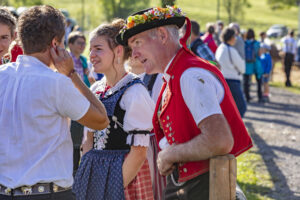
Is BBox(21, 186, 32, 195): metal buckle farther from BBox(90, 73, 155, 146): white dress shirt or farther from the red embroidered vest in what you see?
BBox(90, 73, 155, 146): white dress shirt

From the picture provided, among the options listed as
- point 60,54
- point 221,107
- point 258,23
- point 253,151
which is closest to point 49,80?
point 60,54

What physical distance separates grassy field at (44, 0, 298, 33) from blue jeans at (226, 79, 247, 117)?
67.4 metres

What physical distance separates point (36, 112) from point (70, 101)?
0.18 meters

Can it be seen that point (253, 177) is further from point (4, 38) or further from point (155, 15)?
point (155, 15)

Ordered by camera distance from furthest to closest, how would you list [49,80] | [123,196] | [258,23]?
[258,23] < [123,196] < [49,80]

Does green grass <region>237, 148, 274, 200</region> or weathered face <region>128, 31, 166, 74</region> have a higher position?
weathered face <region>128, 31, 166, 74</region>

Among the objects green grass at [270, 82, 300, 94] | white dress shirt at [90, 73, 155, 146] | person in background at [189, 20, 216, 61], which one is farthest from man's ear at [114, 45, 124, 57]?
green grass at [270, 82, 300, 94]

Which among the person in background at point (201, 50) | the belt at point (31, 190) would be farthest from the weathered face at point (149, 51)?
the person in background at point (201, 50)

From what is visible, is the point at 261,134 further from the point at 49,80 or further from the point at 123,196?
the point at 49,80

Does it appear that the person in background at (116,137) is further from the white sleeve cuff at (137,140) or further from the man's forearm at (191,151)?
the man's forearm at (191,151)

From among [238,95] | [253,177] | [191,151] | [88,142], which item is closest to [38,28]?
[191,151]

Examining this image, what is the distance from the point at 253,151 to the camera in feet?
29.1

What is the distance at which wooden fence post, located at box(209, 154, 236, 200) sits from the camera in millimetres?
2441

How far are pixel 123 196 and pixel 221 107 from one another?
1.19 metres
